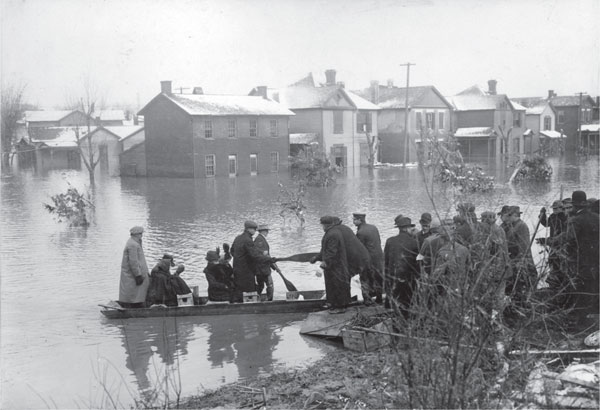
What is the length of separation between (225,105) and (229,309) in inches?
1562

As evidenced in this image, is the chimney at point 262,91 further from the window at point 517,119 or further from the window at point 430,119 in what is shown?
the window at point 517,119

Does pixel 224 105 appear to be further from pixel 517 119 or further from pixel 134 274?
pixel 134 274

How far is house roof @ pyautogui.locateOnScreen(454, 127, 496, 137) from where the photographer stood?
6619cm

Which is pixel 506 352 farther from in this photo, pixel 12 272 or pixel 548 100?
pixel 548 100

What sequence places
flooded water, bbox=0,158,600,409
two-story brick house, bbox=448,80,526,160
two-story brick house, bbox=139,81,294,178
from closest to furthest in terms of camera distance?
1. flooded water, bbox=0,158,600,409
2. two-story brick house, bbox=139,81,294,178
3. two-story brick house, bbox=448,80,526,160

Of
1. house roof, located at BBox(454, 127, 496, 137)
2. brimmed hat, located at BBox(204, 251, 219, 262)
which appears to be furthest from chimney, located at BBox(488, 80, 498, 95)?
brimmed hat, located at BBox(204, 251, 219, 262)

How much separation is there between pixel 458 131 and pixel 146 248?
51.8 m

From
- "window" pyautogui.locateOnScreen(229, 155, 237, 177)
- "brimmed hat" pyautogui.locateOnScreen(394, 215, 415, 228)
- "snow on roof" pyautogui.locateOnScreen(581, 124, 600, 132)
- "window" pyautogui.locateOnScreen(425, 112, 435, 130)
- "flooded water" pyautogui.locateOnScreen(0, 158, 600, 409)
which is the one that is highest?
"window" pyautogui.locateOnScreen(425, 112, 435, 130)

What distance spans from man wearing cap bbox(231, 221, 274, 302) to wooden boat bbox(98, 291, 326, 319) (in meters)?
0.40

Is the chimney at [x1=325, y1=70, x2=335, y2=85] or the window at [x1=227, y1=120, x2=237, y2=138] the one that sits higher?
the chimney at [x1=325, y1=70, x2=335, y2=85]

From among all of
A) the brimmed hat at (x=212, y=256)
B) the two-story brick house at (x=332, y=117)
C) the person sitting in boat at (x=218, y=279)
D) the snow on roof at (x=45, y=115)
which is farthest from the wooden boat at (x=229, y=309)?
the snow on roof at (x=45, y=115)

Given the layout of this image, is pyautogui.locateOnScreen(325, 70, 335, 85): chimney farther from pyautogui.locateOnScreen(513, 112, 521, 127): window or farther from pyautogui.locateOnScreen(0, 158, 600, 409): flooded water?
pyautogui.locateOnScreen(0, 158, 600, 409): flooded water

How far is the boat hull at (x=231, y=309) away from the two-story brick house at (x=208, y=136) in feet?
117

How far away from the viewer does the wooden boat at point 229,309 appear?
11.6 metres
